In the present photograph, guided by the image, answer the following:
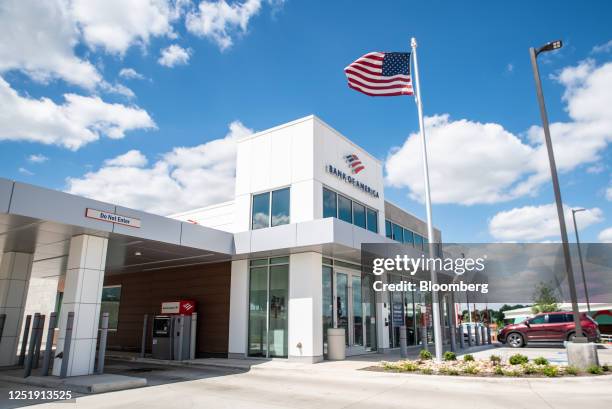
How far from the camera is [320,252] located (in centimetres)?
1552

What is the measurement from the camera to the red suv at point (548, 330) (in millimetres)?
19469

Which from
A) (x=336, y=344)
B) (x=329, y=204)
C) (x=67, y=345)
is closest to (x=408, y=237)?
(x=329, y=204)

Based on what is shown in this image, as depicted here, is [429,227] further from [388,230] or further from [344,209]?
[388,230]

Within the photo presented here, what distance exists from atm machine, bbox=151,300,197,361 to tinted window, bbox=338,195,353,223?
23.6 feet

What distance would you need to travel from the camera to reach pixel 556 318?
2012 cm

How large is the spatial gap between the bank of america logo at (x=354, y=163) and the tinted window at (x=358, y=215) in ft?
5.07

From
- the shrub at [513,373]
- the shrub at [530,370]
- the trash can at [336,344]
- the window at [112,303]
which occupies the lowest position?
the shrub at [513,373]

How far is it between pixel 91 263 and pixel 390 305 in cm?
1342

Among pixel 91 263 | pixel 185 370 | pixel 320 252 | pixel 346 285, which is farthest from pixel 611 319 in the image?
pixel 91 263

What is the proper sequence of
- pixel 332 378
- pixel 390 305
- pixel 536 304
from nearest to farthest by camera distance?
pixel 332 378, pixel 390 305, pixel 536 304

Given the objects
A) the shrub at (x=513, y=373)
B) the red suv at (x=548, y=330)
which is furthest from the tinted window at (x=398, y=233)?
the shrub at (x=513, y=373)

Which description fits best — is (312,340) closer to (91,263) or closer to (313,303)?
(313,303)

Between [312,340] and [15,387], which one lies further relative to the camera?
[312,340]

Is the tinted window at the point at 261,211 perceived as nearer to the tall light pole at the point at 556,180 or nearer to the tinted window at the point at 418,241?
the tall light pole at the point at 556,180
